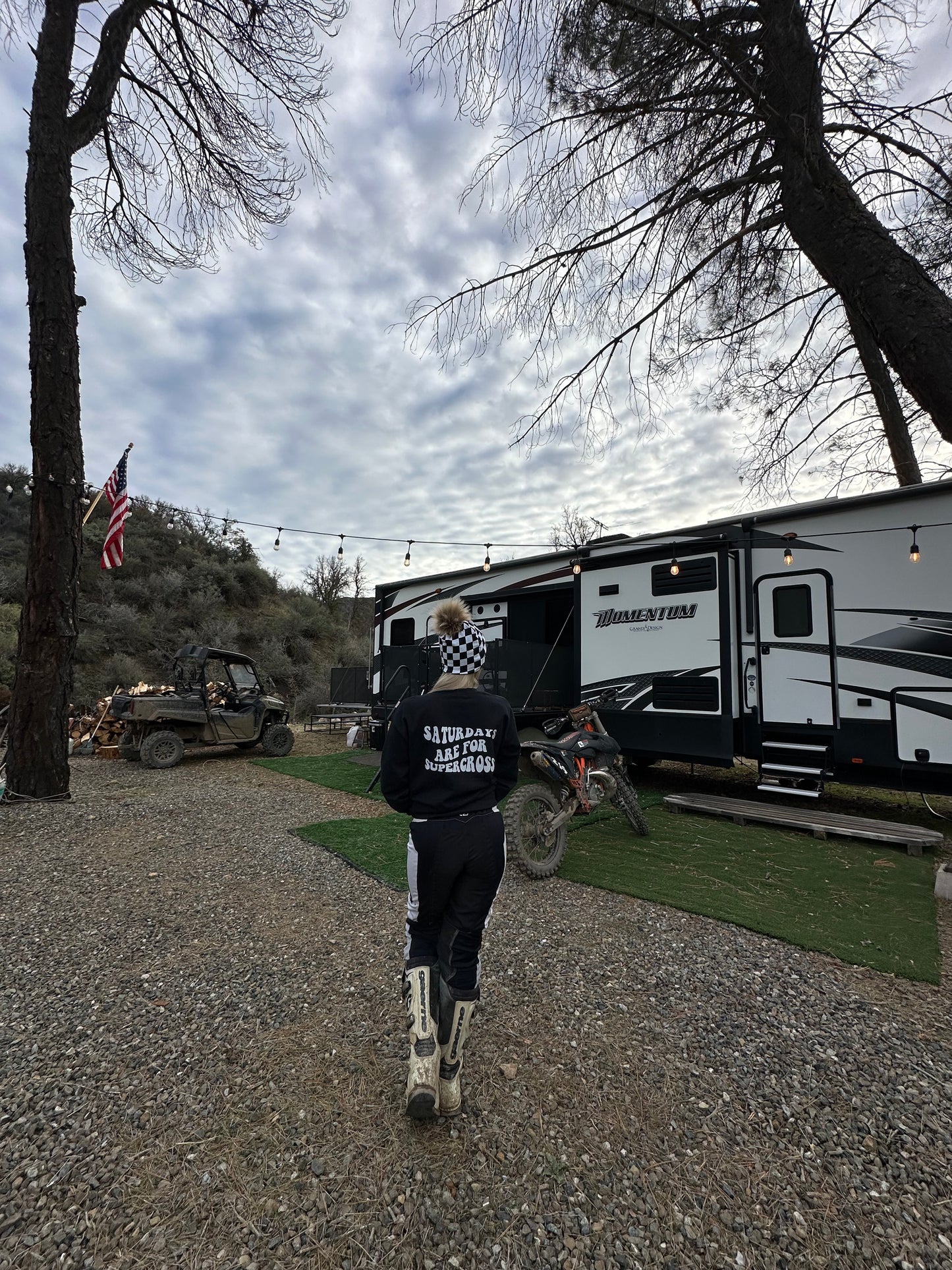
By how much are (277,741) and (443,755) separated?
9.36 metres

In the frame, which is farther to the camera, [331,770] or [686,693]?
[331,770]

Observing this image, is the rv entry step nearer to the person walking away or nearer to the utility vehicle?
the person walking away

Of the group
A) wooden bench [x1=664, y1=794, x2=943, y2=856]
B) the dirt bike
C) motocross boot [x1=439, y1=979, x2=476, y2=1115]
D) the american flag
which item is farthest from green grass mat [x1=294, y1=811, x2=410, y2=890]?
the american flag

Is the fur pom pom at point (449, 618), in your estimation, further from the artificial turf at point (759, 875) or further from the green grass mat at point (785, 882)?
the green grass mat at point (785, 882)

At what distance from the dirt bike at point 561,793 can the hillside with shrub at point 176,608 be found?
424 inches

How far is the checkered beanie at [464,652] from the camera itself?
7.35 ft

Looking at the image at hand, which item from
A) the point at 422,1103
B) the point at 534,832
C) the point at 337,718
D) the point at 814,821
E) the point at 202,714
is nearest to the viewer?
the point at 422,1103

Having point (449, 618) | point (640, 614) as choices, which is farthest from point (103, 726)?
point (449, 618)

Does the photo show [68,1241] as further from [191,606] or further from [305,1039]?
[191,606]

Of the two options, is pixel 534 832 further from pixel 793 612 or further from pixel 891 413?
pixel 891 413

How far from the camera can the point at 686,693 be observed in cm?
669

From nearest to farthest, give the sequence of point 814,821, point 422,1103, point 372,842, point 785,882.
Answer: point 422,1103
point 785,882
point 372,842
point 814,821

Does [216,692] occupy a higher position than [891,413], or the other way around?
[891,413]

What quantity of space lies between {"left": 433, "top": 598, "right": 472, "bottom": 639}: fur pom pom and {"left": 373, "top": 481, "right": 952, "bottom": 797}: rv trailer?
4.97 metres
